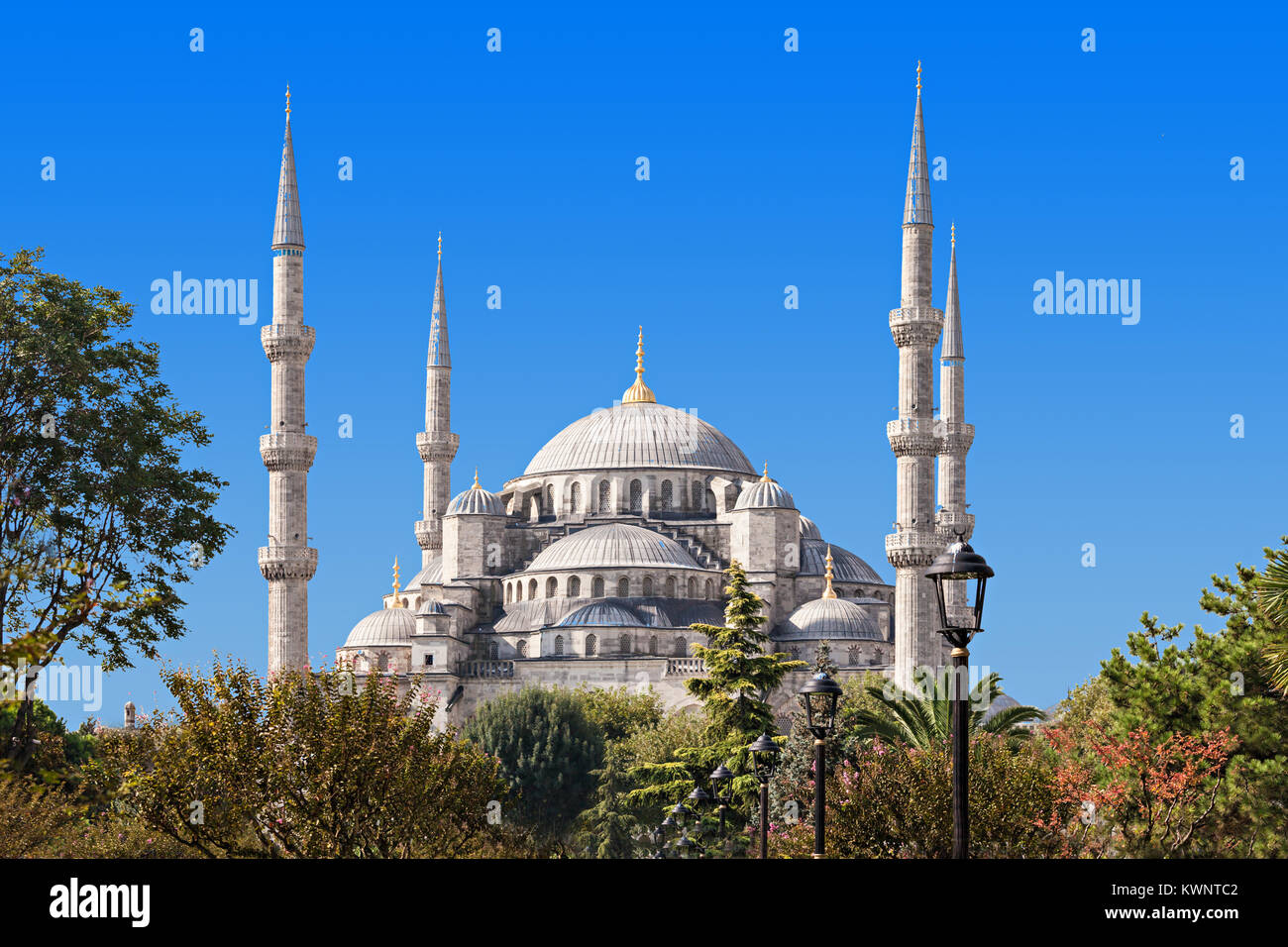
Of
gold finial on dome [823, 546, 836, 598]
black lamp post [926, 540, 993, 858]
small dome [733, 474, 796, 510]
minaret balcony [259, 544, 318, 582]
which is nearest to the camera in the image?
black lamp post [926, 540, 993, 858]

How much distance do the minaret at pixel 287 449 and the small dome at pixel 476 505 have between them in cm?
1625

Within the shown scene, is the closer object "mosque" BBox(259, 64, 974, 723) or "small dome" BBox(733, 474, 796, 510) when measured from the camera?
"mosque" BBox(259, 64, 974, 723)

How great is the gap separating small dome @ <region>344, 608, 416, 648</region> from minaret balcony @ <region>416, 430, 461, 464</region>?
7.24 m

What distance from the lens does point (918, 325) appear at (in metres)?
54.0

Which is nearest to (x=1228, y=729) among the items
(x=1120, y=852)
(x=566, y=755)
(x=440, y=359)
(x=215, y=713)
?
(x=1120, y=852)

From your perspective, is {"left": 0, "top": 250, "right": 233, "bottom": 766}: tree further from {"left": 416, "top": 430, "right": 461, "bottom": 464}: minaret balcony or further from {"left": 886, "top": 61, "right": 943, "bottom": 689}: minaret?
{"left": 416, "top": 430, "right": 461, "bottom": 464}: minaret balcony

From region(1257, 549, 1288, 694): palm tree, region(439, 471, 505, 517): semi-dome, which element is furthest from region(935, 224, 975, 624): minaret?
region(1257, 549, 1288, 694): palm tree

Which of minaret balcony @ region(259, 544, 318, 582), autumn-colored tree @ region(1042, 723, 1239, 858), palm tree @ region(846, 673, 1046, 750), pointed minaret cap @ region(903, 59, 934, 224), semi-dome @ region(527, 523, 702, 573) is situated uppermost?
pointed minaret cap @ region(903, 59, 934, 224)

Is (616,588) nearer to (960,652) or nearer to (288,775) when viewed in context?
(288,775)

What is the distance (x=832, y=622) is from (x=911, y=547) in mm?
13253

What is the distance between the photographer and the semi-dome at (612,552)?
71062 millimetres

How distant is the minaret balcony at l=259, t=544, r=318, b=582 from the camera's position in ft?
187
